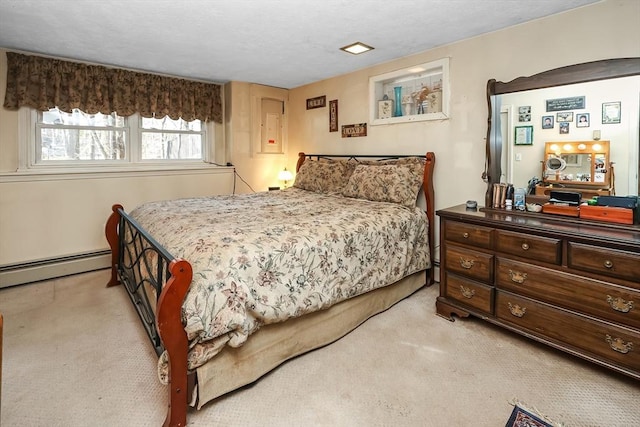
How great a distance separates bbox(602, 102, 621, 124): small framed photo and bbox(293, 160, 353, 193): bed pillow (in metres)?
2.23

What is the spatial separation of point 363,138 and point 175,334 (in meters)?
3.00

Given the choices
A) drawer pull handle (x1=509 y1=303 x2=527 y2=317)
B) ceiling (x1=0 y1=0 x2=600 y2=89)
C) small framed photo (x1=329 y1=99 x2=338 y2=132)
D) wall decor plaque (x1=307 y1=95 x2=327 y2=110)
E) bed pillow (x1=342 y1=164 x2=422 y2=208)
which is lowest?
drawer pull handle (x1=509 y1=303 x2=527 y2=317)

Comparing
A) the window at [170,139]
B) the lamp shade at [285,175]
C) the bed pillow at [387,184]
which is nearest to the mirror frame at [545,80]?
the bed pillow at [387,184]

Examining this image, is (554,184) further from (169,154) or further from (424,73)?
(169,154)

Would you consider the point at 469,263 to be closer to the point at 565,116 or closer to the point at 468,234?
the point at 468,234

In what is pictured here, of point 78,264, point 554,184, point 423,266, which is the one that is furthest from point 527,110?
point 78,264

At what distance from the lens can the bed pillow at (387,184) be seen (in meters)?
3.15

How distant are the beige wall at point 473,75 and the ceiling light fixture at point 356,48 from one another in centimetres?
47

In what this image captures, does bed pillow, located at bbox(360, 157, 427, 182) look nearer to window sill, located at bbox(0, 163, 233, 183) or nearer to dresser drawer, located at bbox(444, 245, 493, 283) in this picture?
dresser drawer, located at bbox(444, 245, 493, 283)

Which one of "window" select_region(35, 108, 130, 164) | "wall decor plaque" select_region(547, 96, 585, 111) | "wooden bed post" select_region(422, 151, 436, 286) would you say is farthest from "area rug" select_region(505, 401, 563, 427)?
"window" select_region(35, 108, 130, 164)

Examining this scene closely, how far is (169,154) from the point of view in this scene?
14.5ft

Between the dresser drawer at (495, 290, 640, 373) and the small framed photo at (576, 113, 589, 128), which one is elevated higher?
the small framed photo at (576, 113, 589, 128)

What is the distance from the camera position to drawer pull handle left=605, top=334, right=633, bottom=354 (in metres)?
1.79

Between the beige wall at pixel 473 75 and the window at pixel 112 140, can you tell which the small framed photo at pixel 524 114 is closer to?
the beige wall at pixel 473 75
